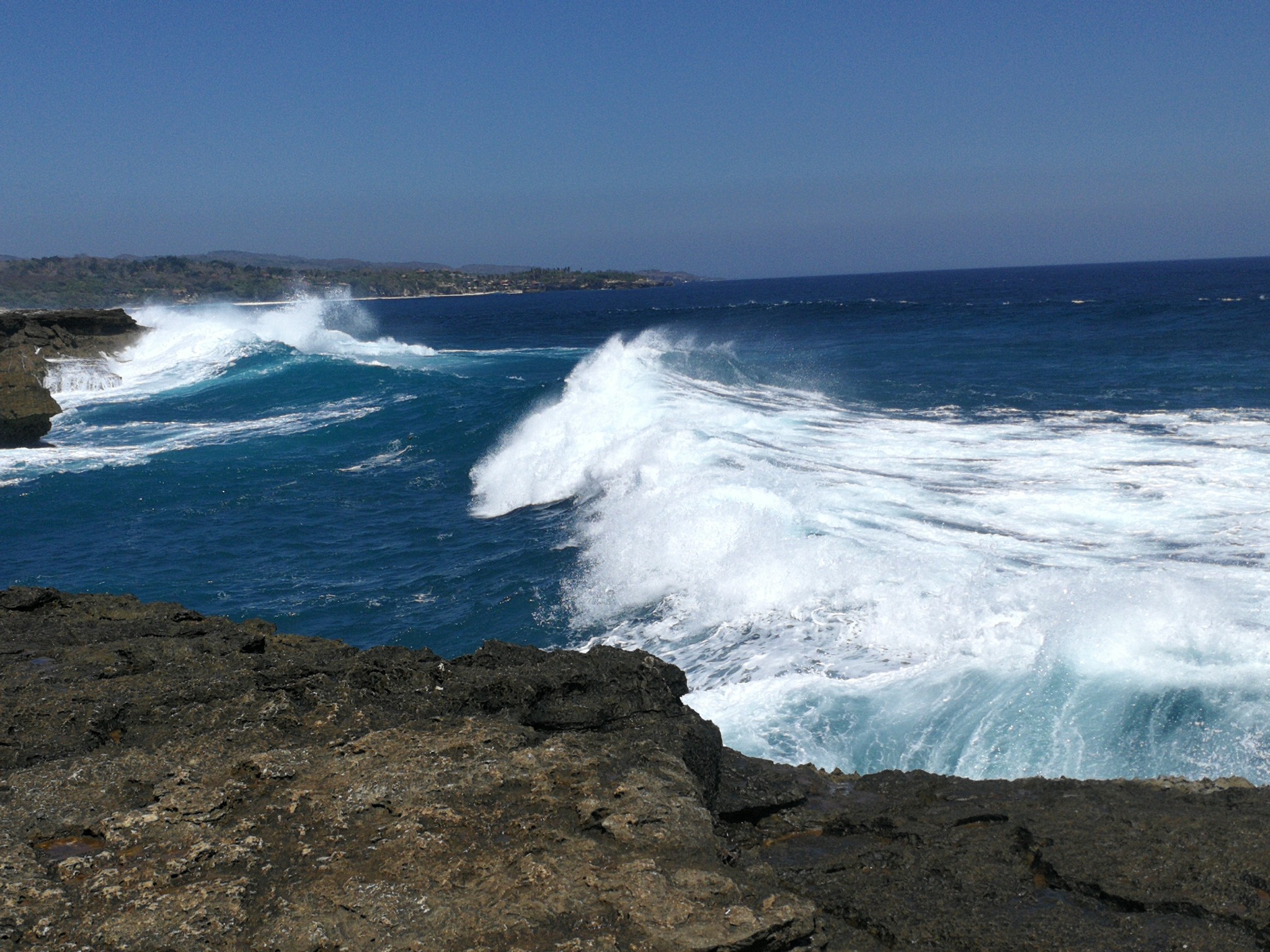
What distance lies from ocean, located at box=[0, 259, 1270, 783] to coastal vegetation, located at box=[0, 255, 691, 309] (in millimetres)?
65318

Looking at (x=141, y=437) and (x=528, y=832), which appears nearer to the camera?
(x=528, y=832)

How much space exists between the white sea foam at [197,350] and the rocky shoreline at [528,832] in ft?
86.8

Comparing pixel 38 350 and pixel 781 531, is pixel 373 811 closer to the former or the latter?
pixel 781 531

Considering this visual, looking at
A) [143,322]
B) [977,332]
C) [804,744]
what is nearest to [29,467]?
[804,744]

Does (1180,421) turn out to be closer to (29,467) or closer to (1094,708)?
(1094,708)

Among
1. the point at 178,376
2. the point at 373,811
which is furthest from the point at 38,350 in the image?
the point at 373,811

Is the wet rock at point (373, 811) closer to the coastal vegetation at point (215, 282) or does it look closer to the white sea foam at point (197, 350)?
the white sea foam at point (197, 350)

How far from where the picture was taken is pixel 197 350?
113 feet

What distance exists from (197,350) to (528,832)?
35.9 metres

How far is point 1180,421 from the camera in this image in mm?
15305

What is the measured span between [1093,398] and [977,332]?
1902cm

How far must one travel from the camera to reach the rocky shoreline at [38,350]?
749 inches

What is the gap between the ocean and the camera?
5.93 metres

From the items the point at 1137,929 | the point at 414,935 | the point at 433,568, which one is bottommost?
the point at 433,568
